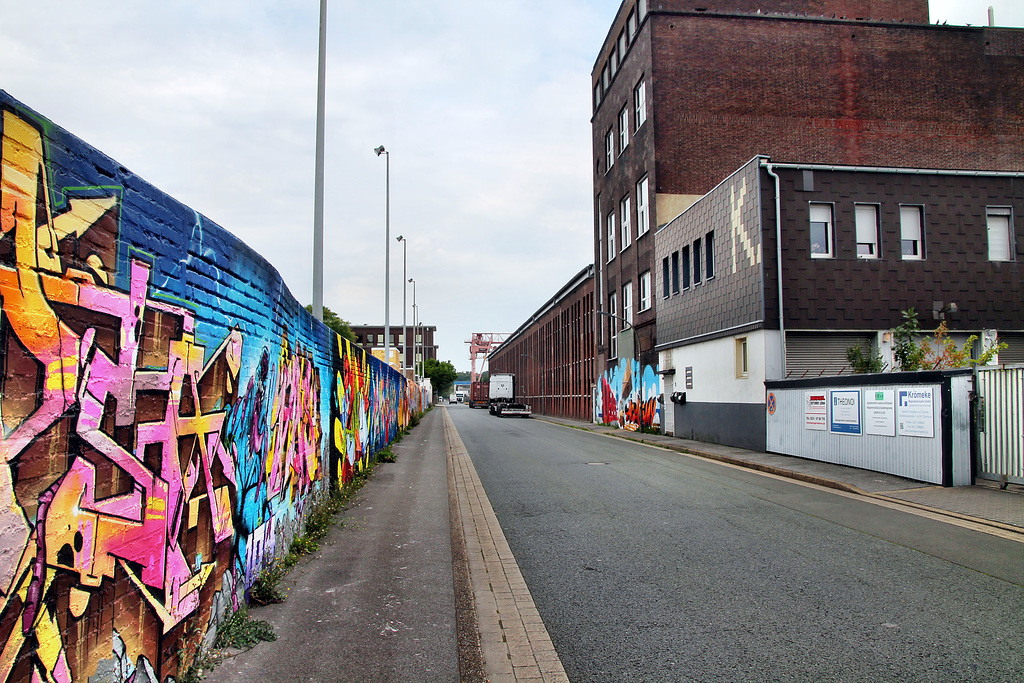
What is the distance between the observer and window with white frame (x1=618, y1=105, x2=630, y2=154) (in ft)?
111

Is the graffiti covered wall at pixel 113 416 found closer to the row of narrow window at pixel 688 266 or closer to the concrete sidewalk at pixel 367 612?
the concrete sidewalk at pixel 367 612

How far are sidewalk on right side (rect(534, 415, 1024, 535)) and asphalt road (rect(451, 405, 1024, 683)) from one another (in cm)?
73

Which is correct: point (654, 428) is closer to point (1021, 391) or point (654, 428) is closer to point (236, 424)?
point (1021, 391)

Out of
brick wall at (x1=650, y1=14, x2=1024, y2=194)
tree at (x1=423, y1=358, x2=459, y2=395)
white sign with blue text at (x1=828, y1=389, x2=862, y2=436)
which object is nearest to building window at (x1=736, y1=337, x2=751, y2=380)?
white sign with blue text at (x1=828, y1=389, x2=862, y2=436)

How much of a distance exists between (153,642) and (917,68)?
122 ft

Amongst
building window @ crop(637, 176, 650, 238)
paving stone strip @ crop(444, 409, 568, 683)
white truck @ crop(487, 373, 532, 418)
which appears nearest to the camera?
paving stone strip @ crop(444, 409, 568, 683)

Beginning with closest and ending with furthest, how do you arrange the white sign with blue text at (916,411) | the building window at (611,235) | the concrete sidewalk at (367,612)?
the concrete sidewalk at (367,612) → the white sign with blue text at (916,411) → the building window at (611,235)

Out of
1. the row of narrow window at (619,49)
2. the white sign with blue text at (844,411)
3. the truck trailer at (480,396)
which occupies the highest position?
the row of narrow window at (619,49)

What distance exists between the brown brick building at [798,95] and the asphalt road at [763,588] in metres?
20.4

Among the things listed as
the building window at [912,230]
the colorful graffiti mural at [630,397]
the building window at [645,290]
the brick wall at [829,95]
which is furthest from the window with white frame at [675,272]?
the building window at [912,230]

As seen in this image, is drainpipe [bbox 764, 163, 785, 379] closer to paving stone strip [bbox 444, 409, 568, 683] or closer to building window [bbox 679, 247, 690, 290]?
building window [bbox 679, 247, 690, 290]

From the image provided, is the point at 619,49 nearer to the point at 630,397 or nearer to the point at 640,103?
the point at 640,103

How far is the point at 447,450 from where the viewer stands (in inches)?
765

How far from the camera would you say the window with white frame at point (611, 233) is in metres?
36.6
